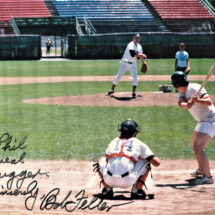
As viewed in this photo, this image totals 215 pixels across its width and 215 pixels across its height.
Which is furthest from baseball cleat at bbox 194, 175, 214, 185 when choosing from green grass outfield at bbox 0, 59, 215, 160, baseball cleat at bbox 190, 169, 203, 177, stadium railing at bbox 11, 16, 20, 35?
stadium railing at bbox 11, 16, 20, 35

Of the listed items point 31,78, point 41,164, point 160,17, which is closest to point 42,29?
point 160,17

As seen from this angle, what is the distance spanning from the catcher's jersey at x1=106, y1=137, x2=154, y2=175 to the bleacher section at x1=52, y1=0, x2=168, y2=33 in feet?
113

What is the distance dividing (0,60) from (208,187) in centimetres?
2991

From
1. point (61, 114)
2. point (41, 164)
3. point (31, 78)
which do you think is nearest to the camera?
point (41, 164)

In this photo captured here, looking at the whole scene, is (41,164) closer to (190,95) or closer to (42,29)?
(190,95)

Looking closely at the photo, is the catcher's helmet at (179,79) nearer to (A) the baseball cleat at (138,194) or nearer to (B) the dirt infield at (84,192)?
(B) the dirt infield at (84,192)

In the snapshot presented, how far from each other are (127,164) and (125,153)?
14 centimetres

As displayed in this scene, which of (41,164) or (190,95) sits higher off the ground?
(190,95)

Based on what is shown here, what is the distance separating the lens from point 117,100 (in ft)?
42.5

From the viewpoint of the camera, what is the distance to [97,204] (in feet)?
15.5

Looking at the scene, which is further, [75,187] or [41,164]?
[41,164]

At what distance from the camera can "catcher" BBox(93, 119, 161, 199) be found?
4.76 metres

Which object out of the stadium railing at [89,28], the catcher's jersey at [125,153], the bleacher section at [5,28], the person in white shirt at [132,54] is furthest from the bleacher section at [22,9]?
the catcher's jersey at [125,153]

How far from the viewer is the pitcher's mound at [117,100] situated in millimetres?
12512
